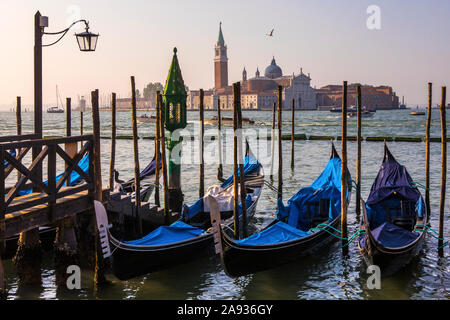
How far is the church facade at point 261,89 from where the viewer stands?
326 ft

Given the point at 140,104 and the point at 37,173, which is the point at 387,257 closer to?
the point at 37,173

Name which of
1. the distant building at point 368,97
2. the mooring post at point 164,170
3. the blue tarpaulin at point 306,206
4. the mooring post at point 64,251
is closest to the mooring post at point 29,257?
the mooring post at point 64,251

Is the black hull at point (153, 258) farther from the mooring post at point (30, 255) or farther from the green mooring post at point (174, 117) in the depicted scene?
the green mooring post at point (174, 117)

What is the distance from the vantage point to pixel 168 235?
6410 mm

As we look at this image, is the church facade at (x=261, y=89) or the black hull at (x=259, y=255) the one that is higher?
the church facade at (x=261, y=89)

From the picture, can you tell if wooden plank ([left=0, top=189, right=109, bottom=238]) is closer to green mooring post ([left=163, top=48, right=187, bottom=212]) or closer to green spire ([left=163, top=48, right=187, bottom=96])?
green mooring post ([left=163, top=48, right=187, bottom=212])

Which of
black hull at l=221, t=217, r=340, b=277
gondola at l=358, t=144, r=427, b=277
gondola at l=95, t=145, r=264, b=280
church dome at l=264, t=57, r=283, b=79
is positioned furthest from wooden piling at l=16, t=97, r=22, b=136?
church dome at l=264, t=57, r=283, b=79

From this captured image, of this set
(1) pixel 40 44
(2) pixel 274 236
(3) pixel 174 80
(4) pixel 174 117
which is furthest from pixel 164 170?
(1) pixel 40 44

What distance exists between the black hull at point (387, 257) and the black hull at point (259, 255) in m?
0.76

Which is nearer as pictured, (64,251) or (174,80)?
(64,251)

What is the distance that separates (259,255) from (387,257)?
Result: 57.0 inches

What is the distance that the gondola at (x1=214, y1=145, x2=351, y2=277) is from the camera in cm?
596

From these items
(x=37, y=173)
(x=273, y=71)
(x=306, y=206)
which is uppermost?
(x=273, y=71)
